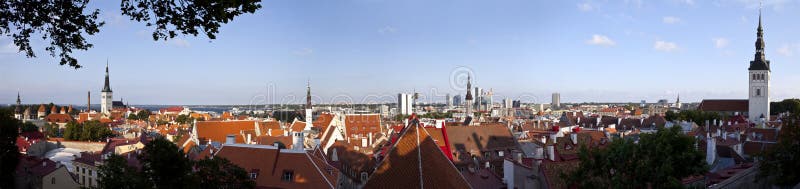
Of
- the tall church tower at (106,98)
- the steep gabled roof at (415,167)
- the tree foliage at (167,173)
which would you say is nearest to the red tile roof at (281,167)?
the steep gabled roof at (415,167)

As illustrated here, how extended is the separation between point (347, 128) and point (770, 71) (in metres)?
79.5

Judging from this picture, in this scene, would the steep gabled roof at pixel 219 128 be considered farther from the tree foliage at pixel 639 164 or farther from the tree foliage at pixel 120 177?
the tree foliage at pixel 639 164

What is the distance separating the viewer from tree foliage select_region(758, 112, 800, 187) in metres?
15.1

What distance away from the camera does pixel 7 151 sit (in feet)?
112

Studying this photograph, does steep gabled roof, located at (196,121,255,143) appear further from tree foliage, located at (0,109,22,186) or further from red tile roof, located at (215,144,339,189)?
red tile roof, located at (215,144,339,189)

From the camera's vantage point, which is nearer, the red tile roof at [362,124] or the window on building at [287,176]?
the window on building at [287,176]

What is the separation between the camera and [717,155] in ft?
107

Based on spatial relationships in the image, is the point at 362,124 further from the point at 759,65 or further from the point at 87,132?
the point at 759,65

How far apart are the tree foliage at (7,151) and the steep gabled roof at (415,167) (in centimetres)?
2670

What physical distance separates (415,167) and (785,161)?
10.2 meters

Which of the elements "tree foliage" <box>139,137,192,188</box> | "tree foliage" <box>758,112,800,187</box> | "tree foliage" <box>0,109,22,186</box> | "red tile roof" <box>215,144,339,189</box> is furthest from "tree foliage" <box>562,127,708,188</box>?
"tree foliage" <box>0,109,22,186</box>

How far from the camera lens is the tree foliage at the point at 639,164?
1434 centimetres

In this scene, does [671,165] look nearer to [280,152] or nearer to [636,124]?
[280,152]

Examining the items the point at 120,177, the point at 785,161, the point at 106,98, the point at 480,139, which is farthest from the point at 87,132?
the point at 106,98
